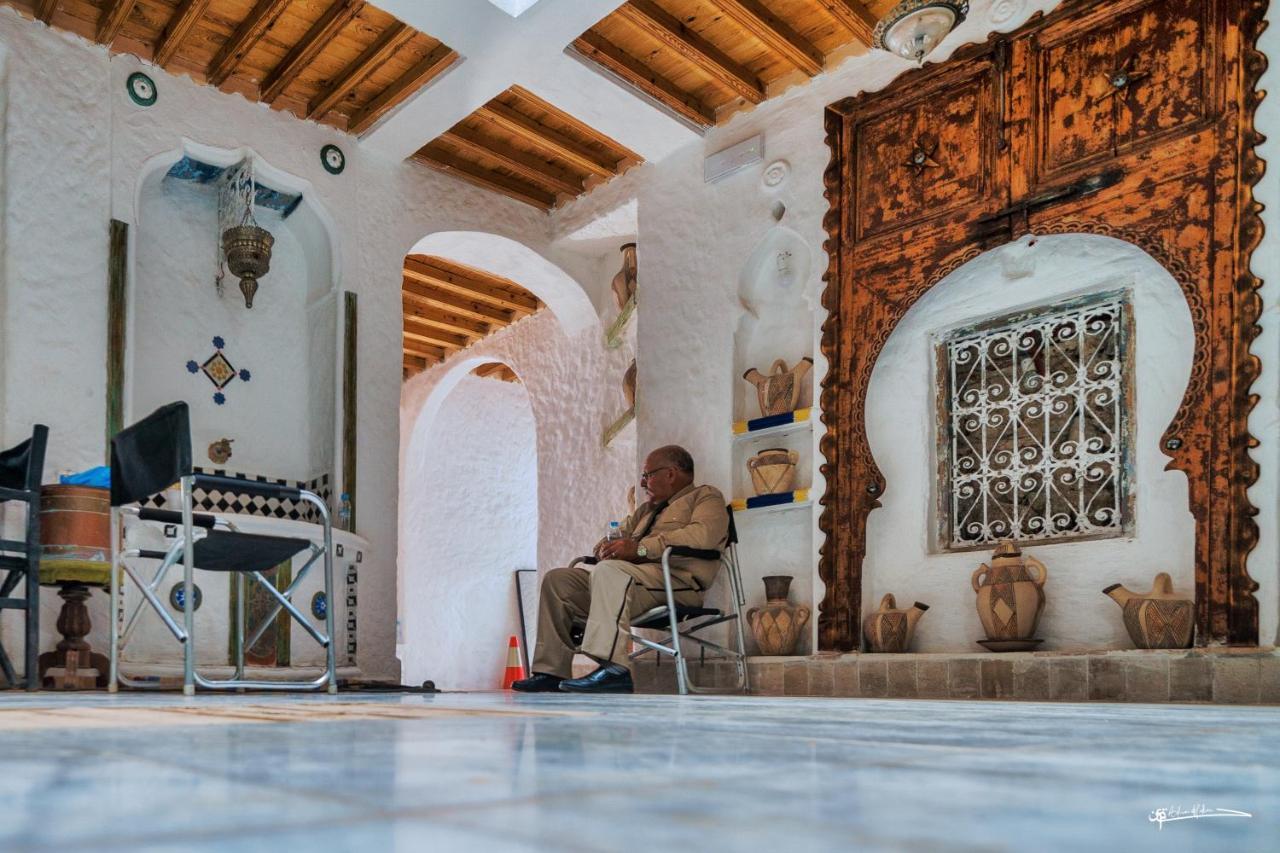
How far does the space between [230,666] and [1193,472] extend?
4.31 meters

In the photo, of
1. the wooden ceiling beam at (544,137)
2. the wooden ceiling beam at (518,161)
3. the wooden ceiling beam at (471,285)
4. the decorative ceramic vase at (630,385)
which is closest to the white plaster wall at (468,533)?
the wooden ceiling beam at (471,285)

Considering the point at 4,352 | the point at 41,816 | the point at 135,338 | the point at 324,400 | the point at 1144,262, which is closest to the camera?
the point at 41,816

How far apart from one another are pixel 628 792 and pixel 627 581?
430 cm

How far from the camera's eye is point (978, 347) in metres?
4.91

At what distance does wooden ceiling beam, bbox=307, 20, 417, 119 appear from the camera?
546 cm

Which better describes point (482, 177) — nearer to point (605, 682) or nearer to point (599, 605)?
point (599, 605)

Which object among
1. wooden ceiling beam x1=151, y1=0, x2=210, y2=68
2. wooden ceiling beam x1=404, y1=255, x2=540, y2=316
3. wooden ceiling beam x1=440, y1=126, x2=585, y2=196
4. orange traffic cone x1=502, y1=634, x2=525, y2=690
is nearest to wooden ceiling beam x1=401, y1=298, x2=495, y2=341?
wooden ceiling beam x1=404, y1=255, x2=540, y2=316

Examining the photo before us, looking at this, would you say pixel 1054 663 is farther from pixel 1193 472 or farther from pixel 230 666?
pixel 230 666

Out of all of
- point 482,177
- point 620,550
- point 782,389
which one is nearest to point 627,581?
point 620,550

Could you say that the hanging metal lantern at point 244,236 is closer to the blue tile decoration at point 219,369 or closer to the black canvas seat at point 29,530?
the blue tile decoration at point 219,369

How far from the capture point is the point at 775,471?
536cm

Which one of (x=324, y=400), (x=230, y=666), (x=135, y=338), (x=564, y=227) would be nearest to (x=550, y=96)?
(x=564, y=227)

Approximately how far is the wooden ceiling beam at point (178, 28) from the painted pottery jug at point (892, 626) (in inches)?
167

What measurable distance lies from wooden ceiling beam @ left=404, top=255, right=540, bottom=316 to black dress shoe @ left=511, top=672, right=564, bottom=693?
4154 millimetres
